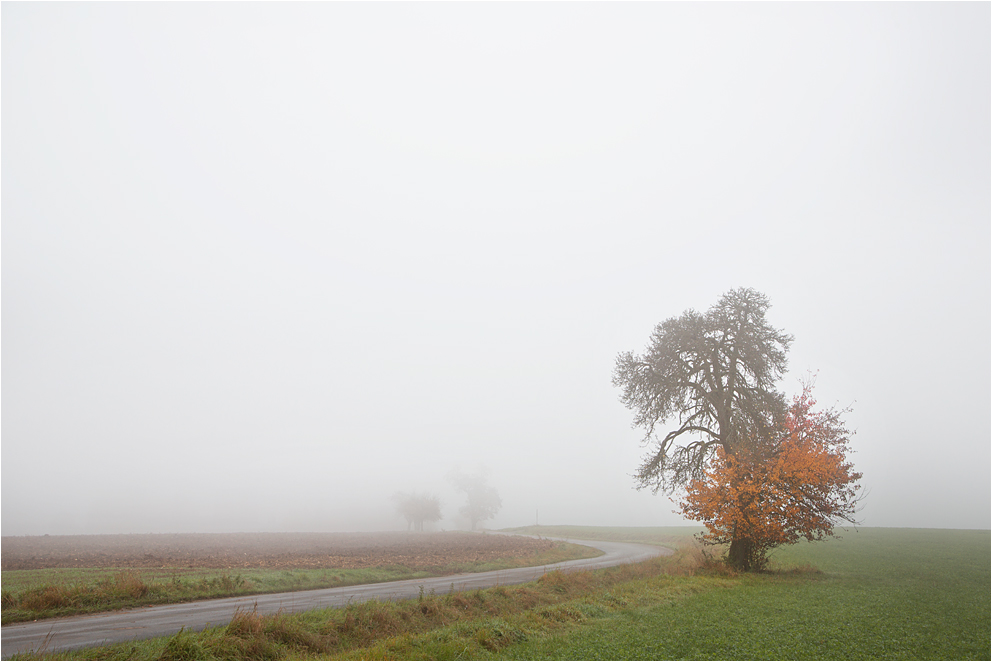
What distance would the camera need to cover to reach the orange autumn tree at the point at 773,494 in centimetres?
2403

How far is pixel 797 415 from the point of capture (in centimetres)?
2717

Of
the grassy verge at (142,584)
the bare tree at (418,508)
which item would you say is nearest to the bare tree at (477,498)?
the bare tree at (418,508)

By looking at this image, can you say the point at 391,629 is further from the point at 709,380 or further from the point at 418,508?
the point at 418,508

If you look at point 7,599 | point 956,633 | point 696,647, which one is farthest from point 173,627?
point 956,633

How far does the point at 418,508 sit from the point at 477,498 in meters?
12.9

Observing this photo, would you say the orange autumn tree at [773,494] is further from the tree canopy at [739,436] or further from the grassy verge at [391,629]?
the grassy verge at [391,629]

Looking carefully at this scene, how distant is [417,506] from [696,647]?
94729 millimetres

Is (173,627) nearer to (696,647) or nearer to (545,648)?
(545,648)

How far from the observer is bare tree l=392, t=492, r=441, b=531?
9931 cm

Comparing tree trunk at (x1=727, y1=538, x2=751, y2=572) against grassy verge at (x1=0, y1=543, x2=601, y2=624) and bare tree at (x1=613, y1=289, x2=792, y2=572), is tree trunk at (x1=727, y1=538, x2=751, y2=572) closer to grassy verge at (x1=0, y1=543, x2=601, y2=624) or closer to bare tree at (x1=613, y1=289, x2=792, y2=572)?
bare tree at (x1=613, y1=289, x2=792, y2=572)

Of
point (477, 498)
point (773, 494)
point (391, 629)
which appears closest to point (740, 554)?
point (773, 494)

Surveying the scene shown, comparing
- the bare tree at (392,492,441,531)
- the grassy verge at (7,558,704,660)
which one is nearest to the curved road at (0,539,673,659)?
the grassy verge at (7,558,704,660)

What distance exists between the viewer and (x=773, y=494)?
24.3 metres

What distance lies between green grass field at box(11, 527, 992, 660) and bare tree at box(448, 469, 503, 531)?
278ft
